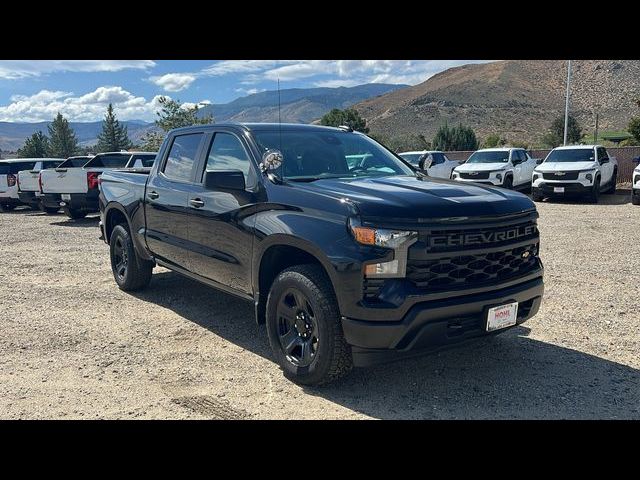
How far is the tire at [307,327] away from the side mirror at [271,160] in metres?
0.87

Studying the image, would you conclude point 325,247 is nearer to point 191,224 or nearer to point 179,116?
point 191,224

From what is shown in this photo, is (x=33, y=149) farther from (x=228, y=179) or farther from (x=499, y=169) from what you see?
(x=228, y=179)

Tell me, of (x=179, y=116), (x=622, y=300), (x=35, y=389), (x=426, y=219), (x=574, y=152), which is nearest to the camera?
(x=426, y=219)

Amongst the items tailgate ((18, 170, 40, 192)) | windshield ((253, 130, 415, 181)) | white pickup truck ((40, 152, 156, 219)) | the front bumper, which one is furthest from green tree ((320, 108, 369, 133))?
the front bumper

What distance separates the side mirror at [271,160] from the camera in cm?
432

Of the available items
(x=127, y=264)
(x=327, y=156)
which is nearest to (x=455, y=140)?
(x=127, y=264)

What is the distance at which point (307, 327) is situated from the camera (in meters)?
3.96

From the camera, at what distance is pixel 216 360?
4621 mm

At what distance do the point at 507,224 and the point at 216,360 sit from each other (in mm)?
2558

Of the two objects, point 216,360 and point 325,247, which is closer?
point 325,247

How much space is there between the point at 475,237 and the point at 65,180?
12515 millimetres
